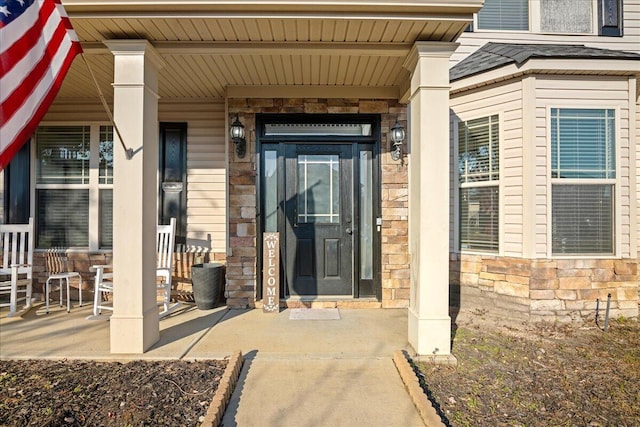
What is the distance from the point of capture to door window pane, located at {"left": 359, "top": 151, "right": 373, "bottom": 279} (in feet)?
15.4

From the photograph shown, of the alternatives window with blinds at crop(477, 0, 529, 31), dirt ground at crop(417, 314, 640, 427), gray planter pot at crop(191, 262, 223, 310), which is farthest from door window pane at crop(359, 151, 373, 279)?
window with blinds at crop(477, 0, 529, 31)

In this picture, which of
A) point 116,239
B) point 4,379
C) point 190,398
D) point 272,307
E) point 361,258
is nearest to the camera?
point 190,398

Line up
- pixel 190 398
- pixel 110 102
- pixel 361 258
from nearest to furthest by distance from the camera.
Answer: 1. pixel 190 398
2. pixel 361 258
3. pixel 110 102

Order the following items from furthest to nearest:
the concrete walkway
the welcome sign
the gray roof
A: the welcome sign → the gray roof → the concrete walkway

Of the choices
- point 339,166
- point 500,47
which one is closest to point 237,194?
point 339,166

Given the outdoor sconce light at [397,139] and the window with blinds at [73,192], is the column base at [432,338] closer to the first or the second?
the outdoor sconce light at [397,139]

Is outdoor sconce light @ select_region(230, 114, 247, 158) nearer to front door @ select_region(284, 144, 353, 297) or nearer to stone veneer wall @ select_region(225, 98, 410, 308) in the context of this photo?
stone veneer wall @ select_region(225, 98, 410, 308)

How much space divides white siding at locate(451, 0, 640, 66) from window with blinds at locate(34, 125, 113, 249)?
4970 mm

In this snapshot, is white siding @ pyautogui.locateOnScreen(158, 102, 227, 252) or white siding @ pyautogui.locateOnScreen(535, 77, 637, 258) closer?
white siding @ pyautogui.locateOnScreen(535, 77, 637, 258)

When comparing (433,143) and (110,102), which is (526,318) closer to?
(433,143)

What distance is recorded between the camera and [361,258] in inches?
184

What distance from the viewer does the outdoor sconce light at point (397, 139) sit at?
434 cm

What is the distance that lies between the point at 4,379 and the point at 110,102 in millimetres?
3588

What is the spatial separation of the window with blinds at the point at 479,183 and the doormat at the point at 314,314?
175 centimetres
